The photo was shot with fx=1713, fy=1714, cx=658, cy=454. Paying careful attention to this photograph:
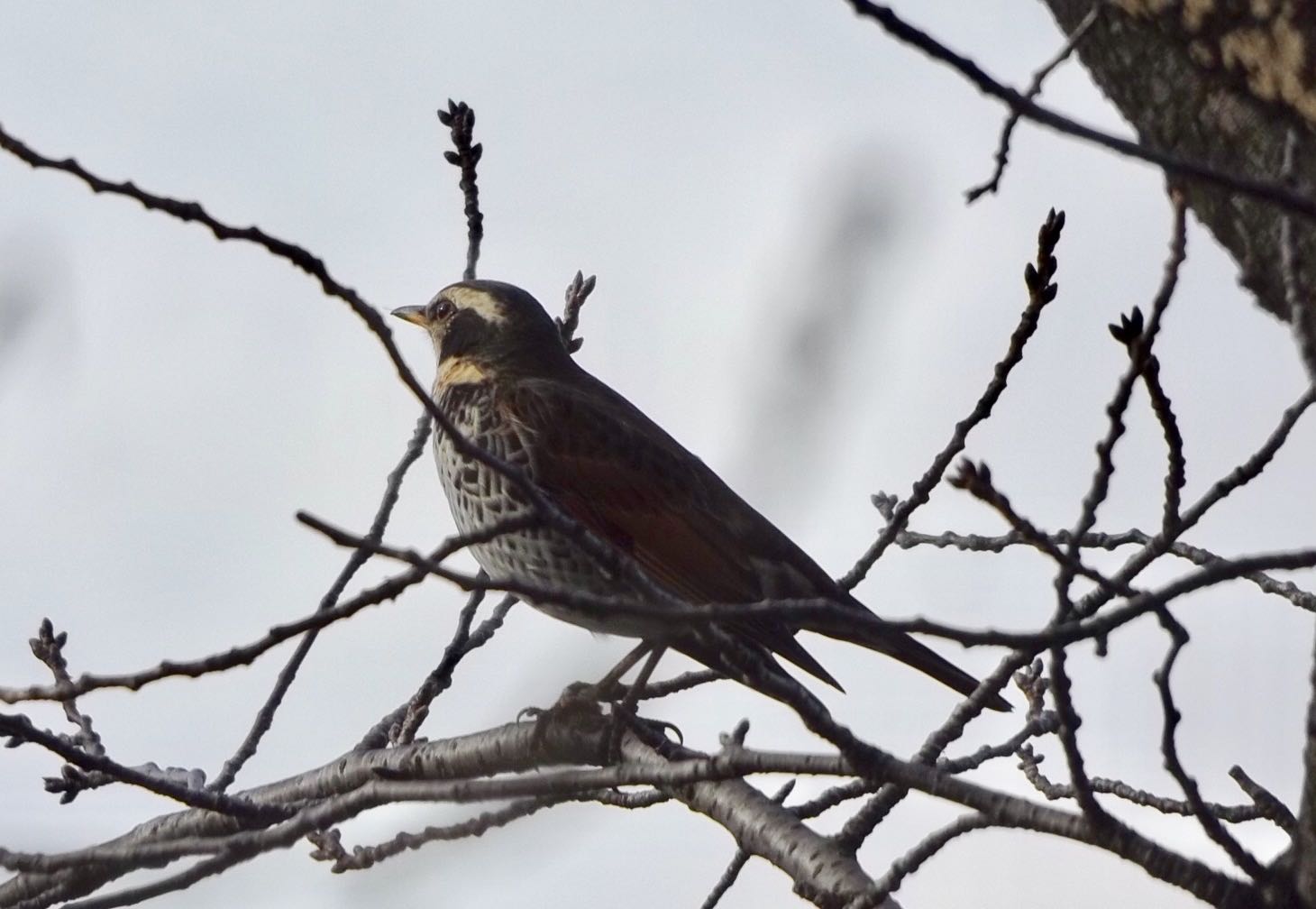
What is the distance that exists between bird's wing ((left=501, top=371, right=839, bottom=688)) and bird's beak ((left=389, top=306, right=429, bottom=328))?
1.39 metres

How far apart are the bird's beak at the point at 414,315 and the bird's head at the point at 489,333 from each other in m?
0.02

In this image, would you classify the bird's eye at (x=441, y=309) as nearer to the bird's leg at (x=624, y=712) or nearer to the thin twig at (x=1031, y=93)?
the bird's leg at (x=624, y=712)

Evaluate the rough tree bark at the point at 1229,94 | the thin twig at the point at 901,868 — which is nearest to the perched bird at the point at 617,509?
the thin twig at the point at 901,868

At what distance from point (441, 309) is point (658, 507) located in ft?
6.73

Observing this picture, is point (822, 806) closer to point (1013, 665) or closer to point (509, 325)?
point (1013, 665)

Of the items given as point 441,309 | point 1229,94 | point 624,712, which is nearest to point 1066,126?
point 1229,94

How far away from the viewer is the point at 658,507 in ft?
20.3

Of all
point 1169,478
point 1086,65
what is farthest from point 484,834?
point 1086,65

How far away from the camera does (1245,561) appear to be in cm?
199

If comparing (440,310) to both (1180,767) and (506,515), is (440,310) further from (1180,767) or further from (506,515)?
(1180,767)

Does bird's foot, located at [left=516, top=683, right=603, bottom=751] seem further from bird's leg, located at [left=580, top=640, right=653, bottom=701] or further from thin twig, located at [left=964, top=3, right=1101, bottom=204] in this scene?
thin twig, located at [left=964, top=3, right=1101, bottom=204]

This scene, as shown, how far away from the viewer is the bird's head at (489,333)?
7.29 metres

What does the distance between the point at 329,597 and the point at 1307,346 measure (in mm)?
3108

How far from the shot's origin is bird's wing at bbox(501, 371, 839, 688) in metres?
6.01
